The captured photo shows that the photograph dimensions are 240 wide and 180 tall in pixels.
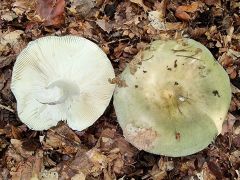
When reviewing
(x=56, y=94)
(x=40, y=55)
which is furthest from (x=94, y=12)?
(x=56, y=94)

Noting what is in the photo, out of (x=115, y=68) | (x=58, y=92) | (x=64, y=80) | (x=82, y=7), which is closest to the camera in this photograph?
(x=58, y=92)

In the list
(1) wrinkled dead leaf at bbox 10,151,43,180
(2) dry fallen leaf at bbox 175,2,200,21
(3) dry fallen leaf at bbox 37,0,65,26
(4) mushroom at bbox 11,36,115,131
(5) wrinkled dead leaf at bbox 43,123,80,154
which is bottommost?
(1) wrinkled dead leaf at bbox 10,151,43,180

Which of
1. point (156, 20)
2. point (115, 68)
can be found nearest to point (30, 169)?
point (115, 68)

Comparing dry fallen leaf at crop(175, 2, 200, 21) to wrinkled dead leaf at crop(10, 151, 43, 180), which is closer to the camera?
wrinkled dead leaf at crop(10, 151, 43, 180)

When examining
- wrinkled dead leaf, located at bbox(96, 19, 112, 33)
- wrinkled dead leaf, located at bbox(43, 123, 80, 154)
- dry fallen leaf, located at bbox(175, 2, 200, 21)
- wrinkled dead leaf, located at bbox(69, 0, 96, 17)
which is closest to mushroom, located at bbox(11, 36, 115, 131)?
wrinkled dead leaf, located at bbox(43, 123, 80, 154)

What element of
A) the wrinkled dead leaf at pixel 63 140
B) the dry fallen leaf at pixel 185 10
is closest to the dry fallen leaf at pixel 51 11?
the wrinkled dead leaf at pixel 63 140

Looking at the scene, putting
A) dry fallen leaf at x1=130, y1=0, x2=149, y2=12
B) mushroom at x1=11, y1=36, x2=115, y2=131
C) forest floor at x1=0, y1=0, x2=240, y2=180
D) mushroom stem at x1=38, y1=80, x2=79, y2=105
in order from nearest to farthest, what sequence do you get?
mushroom stem at x1=38, y1=80, x2=79, y2=105, mushroom at x1=11, y1=36, x2=115, y2=131, forest floor at x1=0, y1=0, x2=240, y2=180, dry fallen leaf at x1=130, y1=0, x2=149, y2=12

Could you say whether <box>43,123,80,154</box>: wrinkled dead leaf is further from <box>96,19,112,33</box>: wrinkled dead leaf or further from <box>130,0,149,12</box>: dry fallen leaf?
<box>130,0,149,12</box>: dry fallen leaf

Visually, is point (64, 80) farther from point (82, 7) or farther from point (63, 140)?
point (82, 7)

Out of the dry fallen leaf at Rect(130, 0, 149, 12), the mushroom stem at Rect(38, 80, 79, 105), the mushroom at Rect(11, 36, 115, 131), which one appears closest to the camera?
the mushroom stem at Rect(38, 80, 79, 105)
